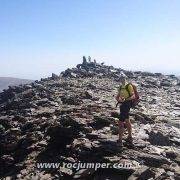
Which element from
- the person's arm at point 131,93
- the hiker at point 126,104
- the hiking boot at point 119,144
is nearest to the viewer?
the hiking boot at point 119,144

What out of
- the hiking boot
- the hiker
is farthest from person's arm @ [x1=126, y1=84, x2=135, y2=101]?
the hiking boot

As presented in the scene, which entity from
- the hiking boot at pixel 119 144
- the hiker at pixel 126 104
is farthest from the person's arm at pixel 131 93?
the hiking boot at pixel 119 144

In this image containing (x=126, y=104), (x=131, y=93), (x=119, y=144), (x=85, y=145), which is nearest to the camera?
(x=119, y=144)

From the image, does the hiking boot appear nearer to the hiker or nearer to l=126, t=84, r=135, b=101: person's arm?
the hiker

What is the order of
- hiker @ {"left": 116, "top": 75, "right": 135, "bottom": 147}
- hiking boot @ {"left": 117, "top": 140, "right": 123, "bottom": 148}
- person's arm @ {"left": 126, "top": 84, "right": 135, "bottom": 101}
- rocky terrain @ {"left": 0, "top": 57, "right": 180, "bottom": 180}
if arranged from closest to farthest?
rocky terrain @ {"left": 0, "top": 57, "right": 180, "bottom": 180} → hiking boot @ {"left": 117, "top": 140, "right": 123, "bottom": 148} → hiker @ {"left": 116, "top": 75, "right": 135, "bottom": 147} → person's arm @ {"left": 126, "top": 84, "right": 135, "bottom": 101}

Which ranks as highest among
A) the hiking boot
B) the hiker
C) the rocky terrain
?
the hiker

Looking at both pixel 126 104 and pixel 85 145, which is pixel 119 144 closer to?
pixel 85 145

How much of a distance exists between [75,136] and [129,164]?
4.89 meters

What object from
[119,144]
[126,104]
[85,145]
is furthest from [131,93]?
[85,145]

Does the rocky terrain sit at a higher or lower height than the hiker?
lower

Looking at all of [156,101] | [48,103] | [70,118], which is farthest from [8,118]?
[156,101]

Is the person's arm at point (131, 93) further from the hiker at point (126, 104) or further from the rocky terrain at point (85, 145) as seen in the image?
the rocky terrain at point (85, 145)

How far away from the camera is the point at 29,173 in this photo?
1542 centimetres

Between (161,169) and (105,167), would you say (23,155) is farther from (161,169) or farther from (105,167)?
(161,169)
